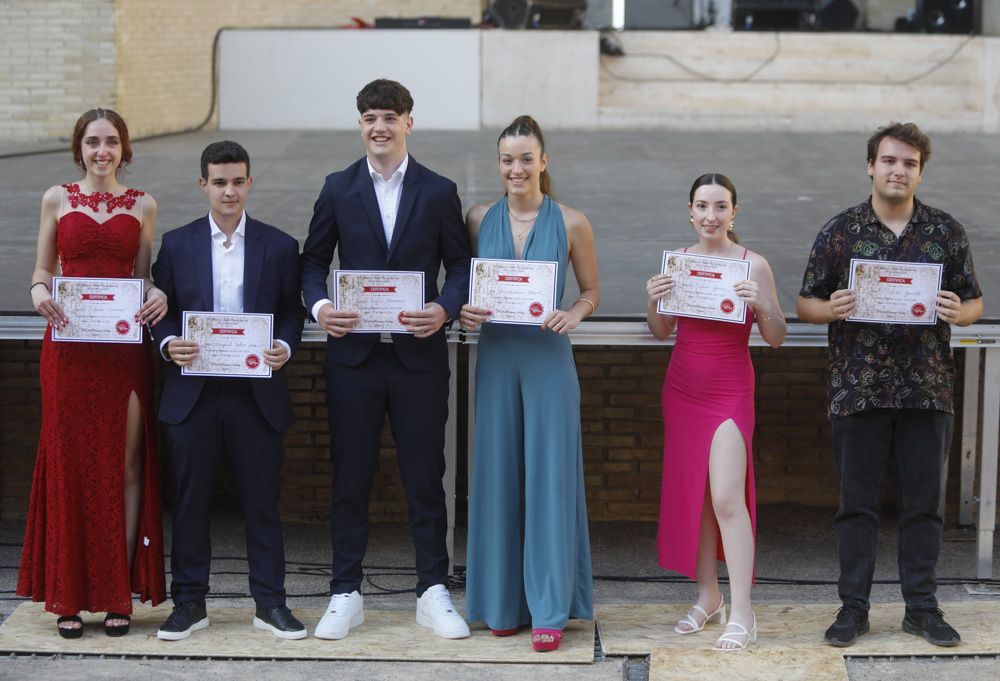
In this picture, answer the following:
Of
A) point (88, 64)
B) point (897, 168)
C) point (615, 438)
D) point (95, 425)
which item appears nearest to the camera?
point (897, 168)

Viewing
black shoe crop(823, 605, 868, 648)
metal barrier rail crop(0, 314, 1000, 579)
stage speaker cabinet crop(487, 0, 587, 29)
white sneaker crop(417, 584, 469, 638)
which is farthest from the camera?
stage speaker cabinet crop(487, 0, 587, 29)

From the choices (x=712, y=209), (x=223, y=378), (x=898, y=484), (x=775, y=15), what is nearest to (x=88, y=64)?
(x=775, y=15)

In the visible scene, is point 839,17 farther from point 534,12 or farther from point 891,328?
point 891,328

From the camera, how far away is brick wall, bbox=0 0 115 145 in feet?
45.7

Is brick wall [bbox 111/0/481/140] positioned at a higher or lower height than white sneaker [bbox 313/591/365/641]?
higher

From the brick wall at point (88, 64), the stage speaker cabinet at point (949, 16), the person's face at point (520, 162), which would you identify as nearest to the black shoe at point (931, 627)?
A: the person's face at point (520, 162)

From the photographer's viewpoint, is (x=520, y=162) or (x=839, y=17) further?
(x=839, y=17)

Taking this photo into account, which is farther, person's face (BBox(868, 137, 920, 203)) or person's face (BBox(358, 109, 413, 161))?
person's face (BBox(358, 109, 413, 161))

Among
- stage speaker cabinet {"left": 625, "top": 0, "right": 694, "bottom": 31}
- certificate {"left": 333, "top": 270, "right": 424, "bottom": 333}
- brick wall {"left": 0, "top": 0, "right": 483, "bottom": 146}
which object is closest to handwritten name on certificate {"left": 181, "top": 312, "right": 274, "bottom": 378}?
certificate {"left": 333, "top": 270, "right": 424, "bottom": 333}

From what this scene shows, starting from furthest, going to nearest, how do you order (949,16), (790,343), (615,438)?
(949,16)
(615,438)
(790,343)

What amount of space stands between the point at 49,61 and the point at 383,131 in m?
10.4

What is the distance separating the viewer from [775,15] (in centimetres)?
1812

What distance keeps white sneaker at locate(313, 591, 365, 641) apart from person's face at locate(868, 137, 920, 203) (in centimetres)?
241

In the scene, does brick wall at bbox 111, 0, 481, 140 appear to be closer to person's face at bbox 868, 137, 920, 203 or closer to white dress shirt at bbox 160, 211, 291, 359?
white dress shirt at bbox 160, 211, 291, 359
